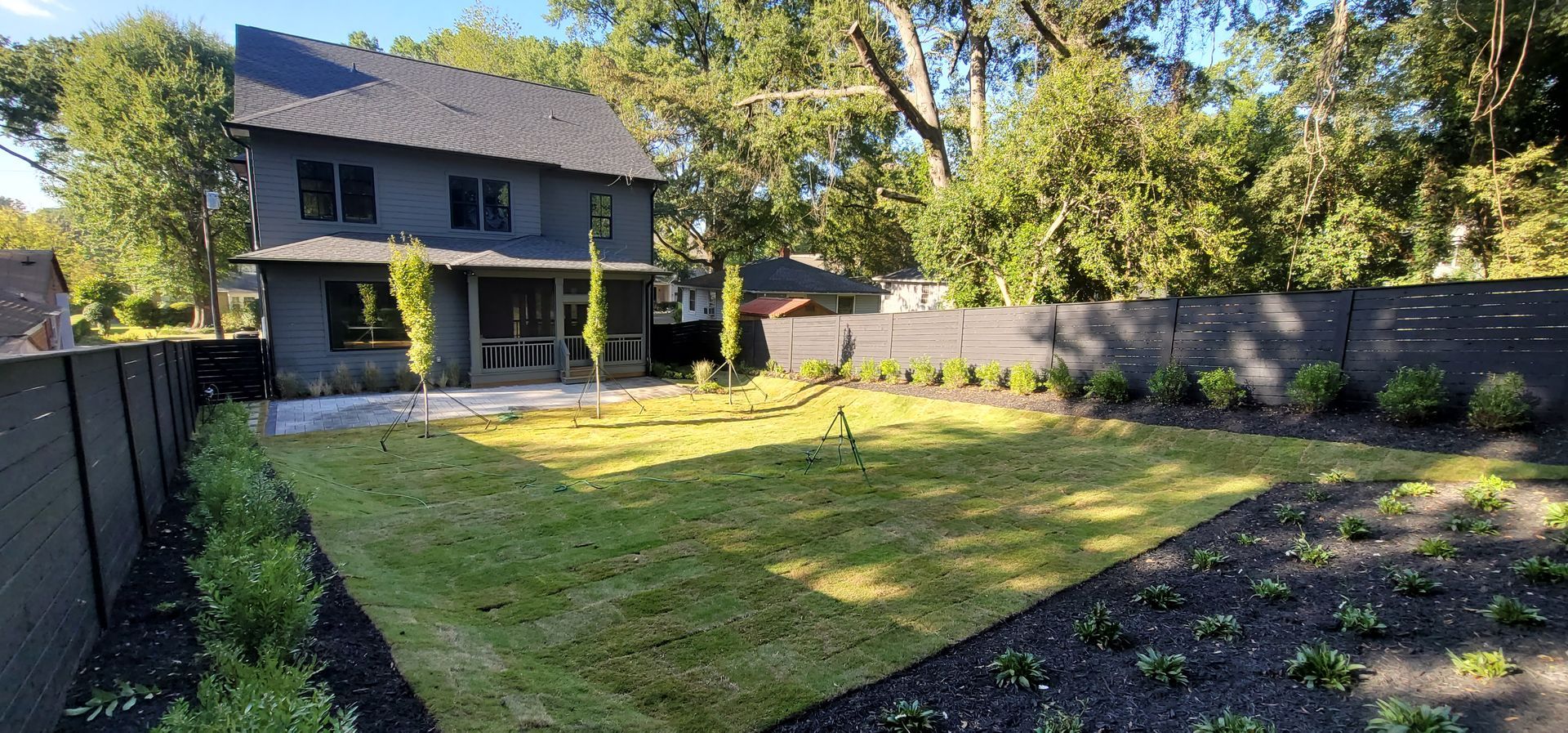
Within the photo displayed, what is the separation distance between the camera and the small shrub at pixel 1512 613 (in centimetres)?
275

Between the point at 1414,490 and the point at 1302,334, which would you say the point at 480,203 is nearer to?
the point at 1302,334

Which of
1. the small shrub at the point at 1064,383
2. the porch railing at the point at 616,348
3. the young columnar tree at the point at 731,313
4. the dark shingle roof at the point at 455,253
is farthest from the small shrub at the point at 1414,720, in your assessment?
the porch railing at the point at 616,348

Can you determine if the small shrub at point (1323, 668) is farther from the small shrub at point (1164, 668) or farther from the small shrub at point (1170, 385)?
the small shrub at point (1170, 385)

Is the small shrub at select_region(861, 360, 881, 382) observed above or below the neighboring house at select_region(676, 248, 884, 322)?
below

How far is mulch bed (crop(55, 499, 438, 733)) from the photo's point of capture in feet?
7.54

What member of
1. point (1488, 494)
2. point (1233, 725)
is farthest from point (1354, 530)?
point (1233, 725)

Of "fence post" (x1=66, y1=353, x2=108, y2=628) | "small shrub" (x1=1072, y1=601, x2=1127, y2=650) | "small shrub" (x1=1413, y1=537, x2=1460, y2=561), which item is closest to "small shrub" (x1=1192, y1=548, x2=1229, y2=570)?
"small shrub" (x1=1413, y1=537, x2=1460, y2=561)

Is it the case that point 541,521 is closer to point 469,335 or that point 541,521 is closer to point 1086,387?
point 1086,387

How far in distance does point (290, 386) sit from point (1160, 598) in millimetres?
14995

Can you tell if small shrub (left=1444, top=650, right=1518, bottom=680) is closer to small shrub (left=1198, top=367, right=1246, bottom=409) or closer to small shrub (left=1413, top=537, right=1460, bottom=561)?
small shrub (left=1413, top=537, right=1460, bottom=561)

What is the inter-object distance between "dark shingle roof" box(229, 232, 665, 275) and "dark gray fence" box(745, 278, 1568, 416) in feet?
28.3

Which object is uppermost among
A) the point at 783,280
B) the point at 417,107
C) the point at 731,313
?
the point at 417,107

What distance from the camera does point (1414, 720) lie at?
211 cm

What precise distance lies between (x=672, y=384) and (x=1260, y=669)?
13.1 m
